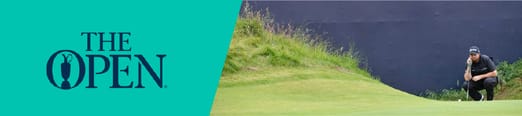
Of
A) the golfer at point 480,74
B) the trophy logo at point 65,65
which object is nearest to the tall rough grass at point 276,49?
the golfer at point 480,74

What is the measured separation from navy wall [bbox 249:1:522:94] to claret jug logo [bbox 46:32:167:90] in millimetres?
5027

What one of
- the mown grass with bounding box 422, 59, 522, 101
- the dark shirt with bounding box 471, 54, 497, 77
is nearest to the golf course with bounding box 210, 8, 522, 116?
the dark shirt with bounding box 471, 54, 497, 77

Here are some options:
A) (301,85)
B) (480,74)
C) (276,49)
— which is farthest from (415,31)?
(301,85)

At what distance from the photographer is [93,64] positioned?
9.91m

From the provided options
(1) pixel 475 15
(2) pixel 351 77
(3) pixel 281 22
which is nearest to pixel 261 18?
(3) pixel 281 22

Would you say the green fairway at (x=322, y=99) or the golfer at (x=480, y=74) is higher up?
the golfer at (x=480, y=74)

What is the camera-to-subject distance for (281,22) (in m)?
15.0

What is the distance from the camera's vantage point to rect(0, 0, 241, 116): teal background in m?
9.72

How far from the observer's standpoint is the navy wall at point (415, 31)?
14.9 metres

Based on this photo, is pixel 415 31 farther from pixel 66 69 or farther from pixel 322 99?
pixel 66 69

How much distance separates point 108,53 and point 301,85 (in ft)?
11.8

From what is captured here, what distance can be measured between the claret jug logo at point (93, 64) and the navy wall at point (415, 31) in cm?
503

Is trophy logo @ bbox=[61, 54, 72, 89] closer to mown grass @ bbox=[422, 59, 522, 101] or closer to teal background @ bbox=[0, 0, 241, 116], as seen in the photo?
teal background @ bbox=[0, 0, 241, 116]

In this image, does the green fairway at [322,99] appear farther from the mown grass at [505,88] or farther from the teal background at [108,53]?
the mown grass at [505,88]
